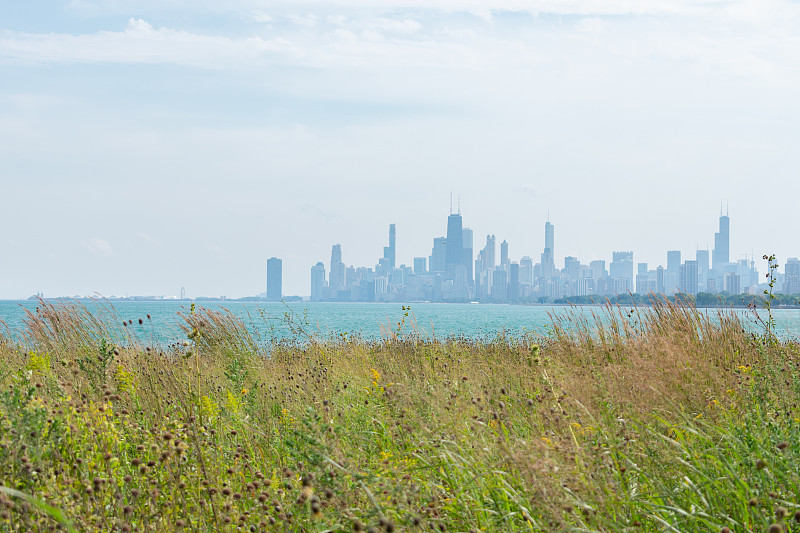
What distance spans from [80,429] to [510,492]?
2067 mm

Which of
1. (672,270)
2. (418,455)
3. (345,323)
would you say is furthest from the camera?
(672,270)

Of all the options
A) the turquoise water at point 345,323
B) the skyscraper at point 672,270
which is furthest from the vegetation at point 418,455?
the skyscraper at point 672,270

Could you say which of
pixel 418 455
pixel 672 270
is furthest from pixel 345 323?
pixel 672 270

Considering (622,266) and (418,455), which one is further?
(622,266)

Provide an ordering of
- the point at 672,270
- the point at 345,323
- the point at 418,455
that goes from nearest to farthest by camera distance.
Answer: the point at 418,455
the point at 345,323
the point at 672,270

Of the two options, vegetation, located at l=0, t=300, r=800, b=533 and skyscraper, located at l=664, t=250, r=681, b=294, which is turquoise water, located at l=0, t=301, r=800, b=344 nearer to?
vegetation, located at l=0, t=300, r=800, b=533

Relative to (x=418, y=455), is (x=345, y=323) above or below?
below

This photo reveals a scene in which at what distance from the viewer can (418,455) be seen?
352 cm

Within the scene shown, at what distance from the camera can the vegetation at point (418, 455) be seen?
2525 millimetres

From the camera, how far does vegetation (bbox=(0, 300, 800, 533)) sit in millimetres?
2525

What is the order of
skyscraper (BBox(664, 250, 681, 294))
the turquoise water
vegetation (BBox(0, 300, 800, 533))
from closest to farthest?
vegetation (BBox(0, 300, 800, 533))
the turquoise water
skyscraper (BBox(664, 250, 681, 294))

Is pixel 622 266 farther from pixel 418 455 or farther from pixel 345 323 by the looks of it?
pixel 418 455

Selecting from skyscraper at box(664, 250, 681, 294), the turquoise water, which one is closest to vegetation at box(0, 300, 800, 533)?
the turquoise water

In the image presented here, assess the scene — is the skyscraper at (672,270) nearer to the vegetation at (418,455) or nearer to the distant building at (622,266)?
the distant building at (622,266)
